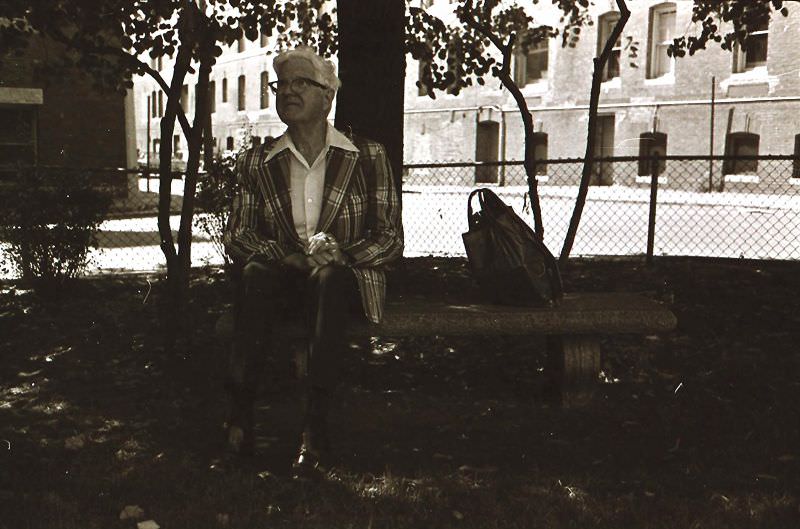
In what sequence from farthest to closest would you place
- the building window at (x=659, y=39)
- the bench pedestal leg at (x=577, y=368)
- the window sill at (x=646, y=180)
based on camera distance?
the building window at (x=659, y=39)
the window sill at (x=646, y=180)
the bench pedestal leg at (x=577, y=368)

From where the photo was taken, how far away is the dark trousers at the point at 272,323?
406 cm

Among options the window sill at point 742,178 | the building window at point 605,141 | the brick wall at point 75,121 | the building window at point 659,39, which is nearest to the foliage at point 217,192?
the brick wall at point 75,121

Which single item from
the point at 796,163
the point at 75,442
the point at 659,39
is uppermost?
the point at 659,39

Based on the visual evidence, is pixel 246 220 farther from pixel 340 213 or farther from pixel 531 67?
pixel 531 67

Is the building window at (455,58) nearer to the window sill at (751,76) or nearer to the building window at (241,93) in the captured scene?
the window sill at (751,76)

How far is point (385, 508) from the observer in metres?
3.59

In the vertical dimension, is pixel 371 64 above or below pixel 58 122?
below

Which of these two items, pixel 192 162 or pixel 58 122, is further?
pixel 58 122

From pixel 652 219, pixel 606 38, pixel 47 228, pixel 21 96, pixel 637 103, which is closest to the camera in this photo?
pixel 47 228

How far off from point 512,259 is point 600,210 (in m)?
17.0

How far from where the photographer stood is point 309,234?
4.44m

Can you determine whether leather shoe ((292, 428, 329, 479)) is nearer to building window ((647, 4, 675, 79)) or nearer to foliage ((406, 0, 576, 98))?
foliage ((406, 0, 576, 98))

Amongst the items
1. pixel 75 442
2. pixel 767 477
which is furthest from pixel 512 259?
pixel 75 442

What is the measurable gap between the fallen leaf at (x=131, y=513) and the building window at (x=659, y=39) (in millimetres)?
26990
